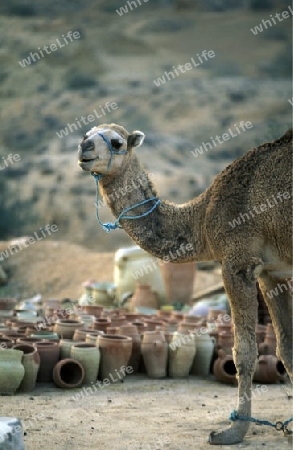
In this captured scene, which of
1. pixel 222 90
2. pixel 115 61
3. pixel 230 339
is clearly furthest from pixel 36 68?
pixel 230 339

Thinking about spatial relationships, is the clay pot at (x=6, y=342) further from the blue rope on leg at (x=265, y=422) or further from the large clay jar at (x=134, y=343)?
the blue rope on leg at (x=265, y=422)

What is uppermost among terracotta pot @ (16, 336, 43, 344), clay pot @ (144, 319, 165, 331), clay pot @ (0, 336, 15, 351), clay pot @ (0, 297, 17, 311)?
clay pot @ (0, 297, 17, 311)

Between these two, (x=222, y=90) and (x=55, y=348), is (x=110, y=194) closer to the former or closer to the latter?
(x=55, y=348)

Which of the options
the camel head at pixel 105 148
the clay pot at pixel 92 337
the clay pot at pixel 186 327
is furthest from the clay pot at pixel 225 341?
the camel head at pixel 105 148

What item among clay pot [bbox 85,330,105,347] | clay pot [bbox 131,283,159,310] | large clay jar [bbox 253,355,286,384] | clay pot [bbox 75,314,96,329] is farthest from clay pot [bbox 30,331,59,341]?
clay pot [bbox 131,283,159,310]

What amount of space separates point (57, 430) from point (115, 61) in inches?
1810

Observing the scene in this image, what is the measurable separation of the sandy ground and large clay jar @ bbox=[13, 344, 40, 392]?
0.35ft

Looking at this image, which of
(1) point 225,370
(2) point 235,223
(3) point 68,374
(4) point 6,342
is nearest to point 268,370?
(1) point 225,370

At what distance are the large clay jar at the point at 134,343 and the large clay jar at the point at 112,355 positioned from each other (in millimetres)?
403

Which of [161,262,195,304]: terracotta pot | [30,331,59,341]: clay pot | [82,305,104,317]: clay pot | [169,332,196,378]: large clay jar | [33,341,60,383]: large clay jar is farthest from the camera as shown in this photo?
[161,262,195,304]: terracotta pot

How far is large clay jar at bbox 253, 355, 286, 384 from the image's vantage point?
8.30 meters

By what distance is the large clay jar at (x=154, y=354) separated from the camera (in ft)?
27.5

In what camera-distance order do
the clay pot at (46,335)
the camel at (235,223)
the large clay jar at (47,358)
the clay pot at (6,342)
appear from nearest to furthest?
the camel at (235,223) < the clay pot at (6,342) < the large clay jar at (47,358) < the clay pot at (46,335)

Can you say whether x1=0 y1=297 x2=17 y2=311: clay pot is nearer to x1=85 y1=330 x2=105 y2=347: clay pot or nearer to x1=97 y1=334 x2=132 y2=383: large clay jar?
x1=85 y1=330 x2=105 y2=347: clay pot
